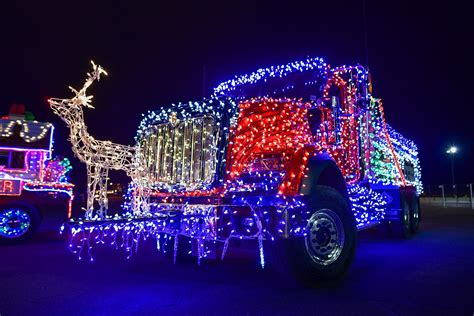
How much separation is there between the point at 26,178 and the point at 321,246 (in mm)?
8804

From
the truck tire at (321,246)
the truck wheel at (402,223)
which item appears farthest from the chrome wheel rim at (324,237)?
the truck wheel at (402,223)

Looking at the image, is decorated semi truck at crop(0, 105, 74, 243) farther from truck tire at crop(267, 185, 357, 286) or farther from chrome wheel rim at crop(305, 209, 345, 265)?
chrome wheel rim at crop(305, 209, 345, 265)

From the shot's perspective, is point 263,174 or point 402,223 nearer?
point 263,174

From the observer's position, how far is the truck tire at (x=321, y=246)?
183 inches

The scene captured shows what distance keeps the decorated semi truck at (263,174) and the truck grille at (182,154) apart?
15 millimetres

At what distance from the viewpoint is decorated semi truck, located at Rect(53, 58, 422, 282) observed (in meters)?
4.68

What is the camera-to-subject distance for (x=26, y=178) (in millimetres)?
10625

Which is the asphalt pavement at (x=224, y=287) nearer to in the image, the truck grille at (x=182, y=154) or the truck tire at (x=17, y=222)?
the truck grille at (x=182, y=154)

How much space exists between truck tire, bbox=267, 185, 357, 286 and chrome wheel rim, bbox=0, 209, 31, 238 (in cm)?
766

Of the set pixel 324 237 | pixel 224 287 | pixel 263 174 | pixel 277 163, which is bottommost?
pixel 224 287

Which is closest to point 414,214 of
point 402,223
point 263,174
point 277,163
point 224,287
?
point 402,223

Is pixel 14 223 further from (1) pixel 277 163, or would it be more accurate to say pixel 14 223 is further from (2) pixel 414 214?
(2) pixel 414 214

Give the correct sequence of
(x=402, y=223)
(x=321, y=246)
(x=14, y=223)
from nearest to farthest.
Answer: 1. (x=321, y=246)
2. (x=402, y=223)
3. (x=14, y=223)

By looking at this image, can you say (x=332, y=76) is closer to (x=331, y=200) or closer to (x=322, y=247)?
(x=331, y=200)
